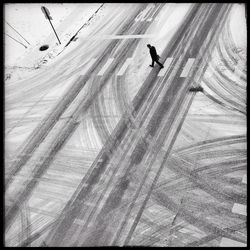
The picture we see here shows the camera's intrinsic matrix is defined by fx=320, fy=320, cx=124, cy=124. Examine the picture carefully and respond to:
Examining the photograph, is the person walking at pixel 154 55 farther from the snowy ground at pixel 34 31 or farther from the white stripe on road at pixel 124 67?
the snowy ground at pixel 34 31

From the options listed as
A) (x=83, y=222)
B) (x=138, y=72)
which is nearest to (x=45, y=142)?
(x=83, y=222)

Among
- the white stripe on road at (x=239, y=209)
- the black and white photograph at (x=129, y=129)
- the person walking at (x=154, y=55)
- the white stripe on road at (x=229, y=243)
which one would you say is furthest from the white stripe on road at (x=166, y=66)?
the white stripe on road at (x=229, y=243)

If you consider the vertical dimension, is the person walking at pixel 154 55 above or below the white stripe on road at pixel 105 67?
above

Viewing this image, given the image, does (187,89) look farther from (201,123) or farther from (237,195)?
(237,195)

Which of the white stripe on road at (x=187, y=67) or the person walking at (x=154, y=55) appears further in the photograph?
the white stripe on road at (x=187, y=67)

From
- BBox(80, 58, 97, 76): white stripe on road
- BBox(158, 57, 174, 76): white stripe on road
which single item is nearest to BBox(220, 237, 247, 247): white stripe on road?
BBox(158, 57, 174, 76): white stripe on road
